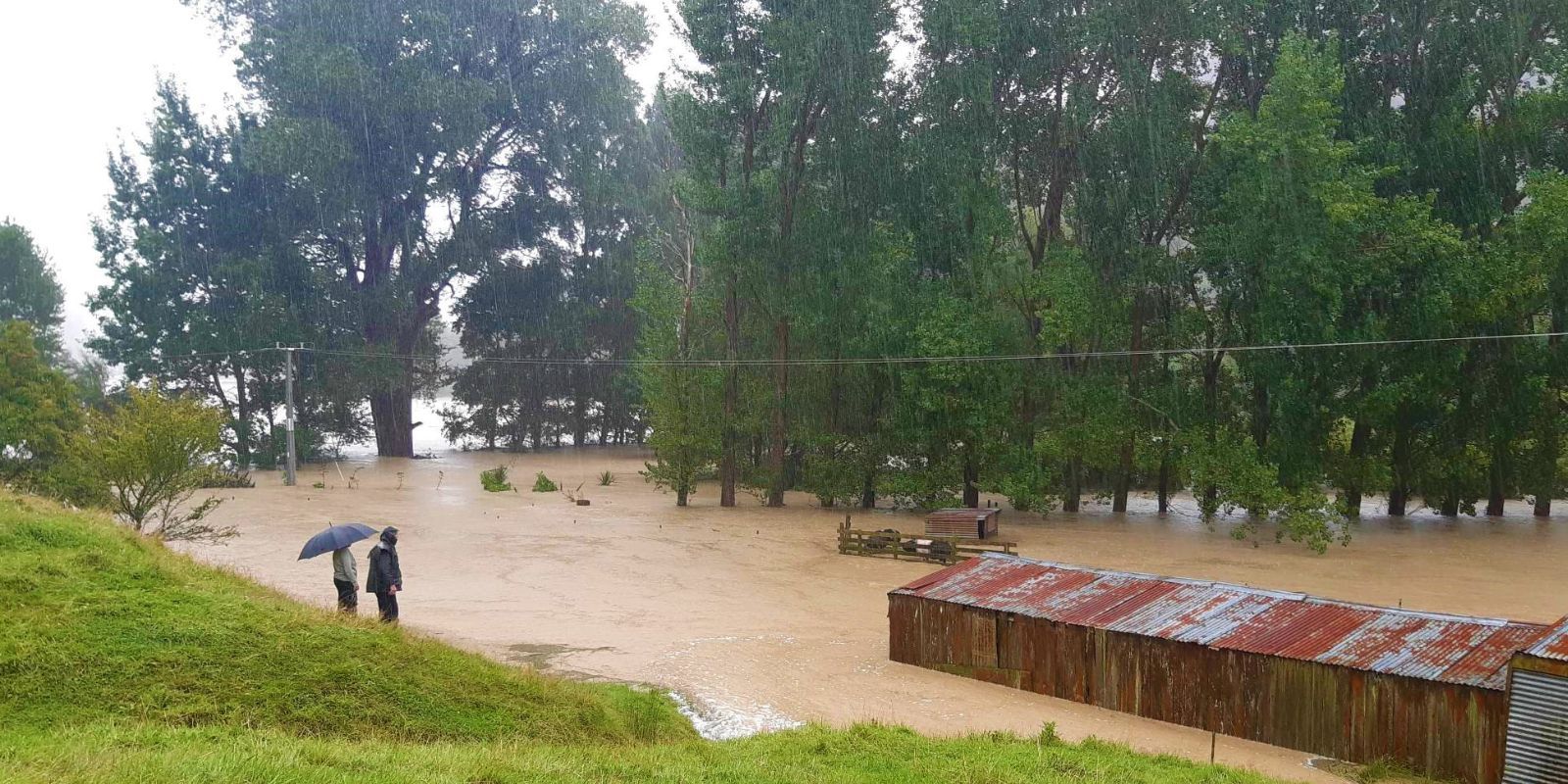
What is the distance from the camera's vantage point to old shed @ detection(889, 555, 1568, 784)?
48.3 feet

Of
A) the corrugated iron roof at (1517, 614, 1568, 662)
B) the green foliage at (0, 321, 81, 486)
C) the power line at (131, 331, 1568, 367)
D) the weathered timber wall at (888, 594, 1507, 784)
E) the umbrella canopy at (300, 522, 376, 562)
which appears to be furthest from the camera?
the green foliage at (0, 321, 81, 486)

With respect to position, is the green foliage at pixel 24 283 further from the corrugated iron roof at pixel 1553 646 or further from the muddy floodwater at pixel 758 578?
the corrugated iron roof at pixel 1553 646

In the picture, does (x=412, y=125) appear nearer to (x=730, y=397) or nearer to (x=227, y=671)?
(x=730, y=397)

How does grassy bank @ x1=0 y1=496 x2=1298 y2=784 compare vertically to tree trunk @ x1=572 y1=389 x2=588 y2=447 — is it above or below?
below

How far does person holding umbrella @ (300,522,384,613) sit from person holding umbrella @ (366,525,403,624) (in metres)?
0.30

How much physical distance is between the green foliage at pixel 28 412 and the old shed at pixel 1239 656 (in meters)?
30.9

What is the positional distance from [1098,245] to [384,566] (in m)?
33.1

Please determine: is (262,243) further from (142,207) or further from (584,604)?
(584,604)

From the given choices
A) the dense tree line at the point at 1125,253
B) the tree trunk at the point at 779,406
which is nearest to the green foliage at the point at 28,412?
the dense tree line at the point at 1125,253

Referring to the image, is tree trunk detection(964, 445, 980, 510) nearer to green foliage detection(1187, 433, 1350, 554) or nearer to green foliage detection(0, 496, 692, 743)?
green foliage detection(1187, 433, 1350, 554)

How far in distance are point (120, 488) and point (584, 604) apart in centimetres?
1153

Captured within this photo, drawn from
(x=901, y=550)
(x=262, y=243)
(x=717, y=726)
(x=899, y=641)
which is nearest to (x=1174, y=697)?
(x=899, y=641)

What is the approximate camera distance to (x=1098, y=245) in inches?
1703

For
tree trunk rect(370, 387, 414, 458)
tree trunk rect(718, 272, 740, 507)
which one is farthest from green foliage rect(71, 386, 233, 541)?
tree trunk rect(370, 387, 414, 458)
